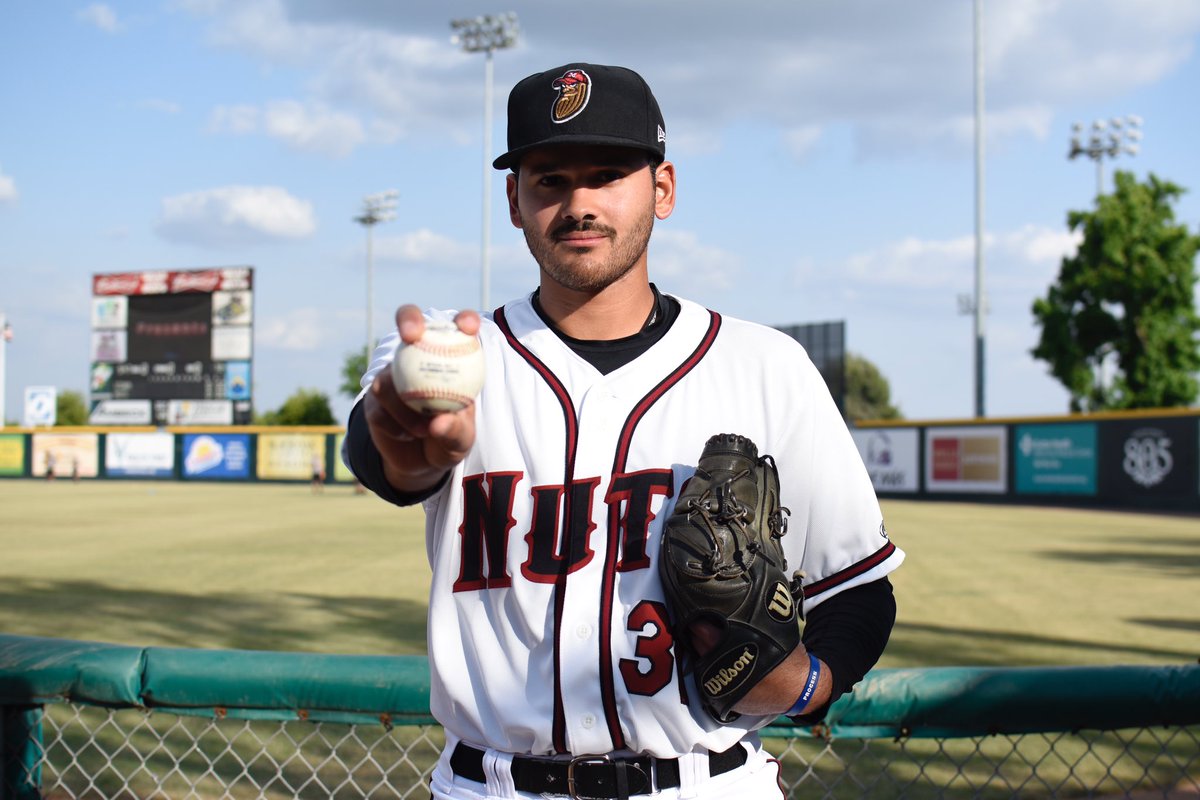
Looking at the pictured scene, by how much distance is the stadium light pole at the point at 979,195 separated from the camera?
1083 inches

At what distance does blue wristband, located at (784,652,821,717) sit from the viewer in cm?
161

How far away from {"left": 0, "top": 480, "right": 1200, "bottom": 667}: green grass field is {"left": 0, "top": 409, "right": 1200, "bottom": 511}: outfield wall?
212 centimetres

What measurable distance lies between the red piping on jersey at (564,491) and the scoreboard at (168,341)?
121 ft

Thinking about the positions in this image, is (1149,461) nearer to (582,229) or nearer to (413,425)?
(582,229)

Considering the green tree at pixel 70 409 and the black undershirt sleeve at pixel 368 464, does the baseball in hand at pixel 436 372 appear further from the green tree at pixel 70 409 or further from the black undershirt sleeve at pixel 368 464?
the green tree at pixel 70 409

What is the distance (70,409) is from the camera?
2709 inches

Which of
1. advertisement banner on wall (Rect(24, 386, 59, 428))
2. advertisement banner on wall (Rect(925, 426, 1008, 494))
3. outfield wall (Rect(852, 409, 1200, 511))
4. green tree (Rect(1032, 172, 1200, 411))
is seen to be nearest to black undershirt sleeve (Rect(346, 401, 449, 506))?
outfield wall (Rect(852, 409, 1200, 511))

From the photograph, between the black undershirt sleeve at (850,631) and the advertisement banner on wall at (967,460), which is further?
the advertisement banner on wall at (967,460)

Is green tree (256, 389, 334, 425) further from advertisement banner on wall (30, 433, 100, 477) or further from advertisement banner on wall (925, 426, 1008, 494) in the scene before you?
advertisement banner on wall (925, 426, 1008, 494)

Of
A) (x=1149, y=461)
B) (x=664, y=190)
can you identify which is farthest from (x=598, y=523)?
(x=1149, y=461)

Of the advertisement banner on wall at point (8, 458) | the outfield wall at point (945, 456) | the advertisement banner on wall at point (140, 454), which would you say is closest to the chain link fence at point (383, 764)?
the outfield wall at point (945, 456)

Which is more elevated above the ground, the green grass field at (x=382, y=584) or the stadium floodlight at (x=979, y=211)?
the stadium floodlight at (x=979, y=211)

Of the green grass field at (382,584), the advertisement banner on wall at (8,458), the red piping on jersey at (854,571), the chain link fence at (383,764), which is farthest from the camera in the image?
the advertisement banner on wall at (8,458)

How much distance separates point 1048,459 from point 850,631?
23.1 meters
